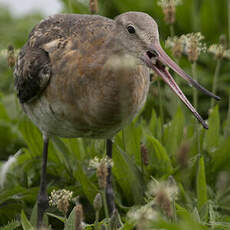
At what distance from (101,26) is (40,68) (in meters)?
0.48

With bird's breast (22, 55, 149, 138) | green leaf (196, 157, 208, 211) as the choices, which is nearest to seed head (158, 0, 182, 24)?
bird's breast (22, 55, 149, 138)

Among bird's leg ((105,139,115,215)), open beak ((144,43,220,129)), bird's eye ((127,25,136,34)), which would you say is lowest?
bird's leg ((105,139,115,215))

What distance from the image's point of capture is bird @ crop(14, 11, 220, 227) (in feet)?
10.6

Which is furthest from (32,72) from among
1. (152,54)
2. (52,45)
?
(152,54)

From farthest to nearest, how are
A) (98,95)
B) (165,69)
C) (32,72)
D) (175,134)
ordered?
(175,134)
(32,72)
(98,95)
(165,69)

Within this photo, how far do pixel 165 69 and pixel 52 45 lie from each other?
931 millimetres

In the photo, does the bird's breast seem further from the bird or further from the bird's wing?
the bird's wing

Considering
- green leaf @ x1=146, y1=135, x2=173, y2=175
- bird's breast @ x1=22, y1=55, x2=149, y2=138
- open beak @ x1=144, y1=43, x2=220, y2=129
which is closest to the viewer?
open beak @ x1=144, y1=43, x2=220, y2=129

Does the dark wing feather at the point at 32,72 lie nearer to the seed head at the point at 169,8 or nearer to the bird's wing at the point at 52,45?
the bird's wing at the point at 52,45

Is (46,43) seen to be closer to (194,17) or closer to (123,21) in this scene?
(123,21)

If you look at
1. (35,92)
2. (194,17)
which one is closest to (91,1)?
(35,92)

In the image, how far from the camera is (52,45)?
12.4ft

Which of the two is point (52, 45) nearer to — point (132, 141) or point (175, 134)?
point (132, 141)

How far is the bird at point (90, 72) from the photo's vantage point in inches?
128
